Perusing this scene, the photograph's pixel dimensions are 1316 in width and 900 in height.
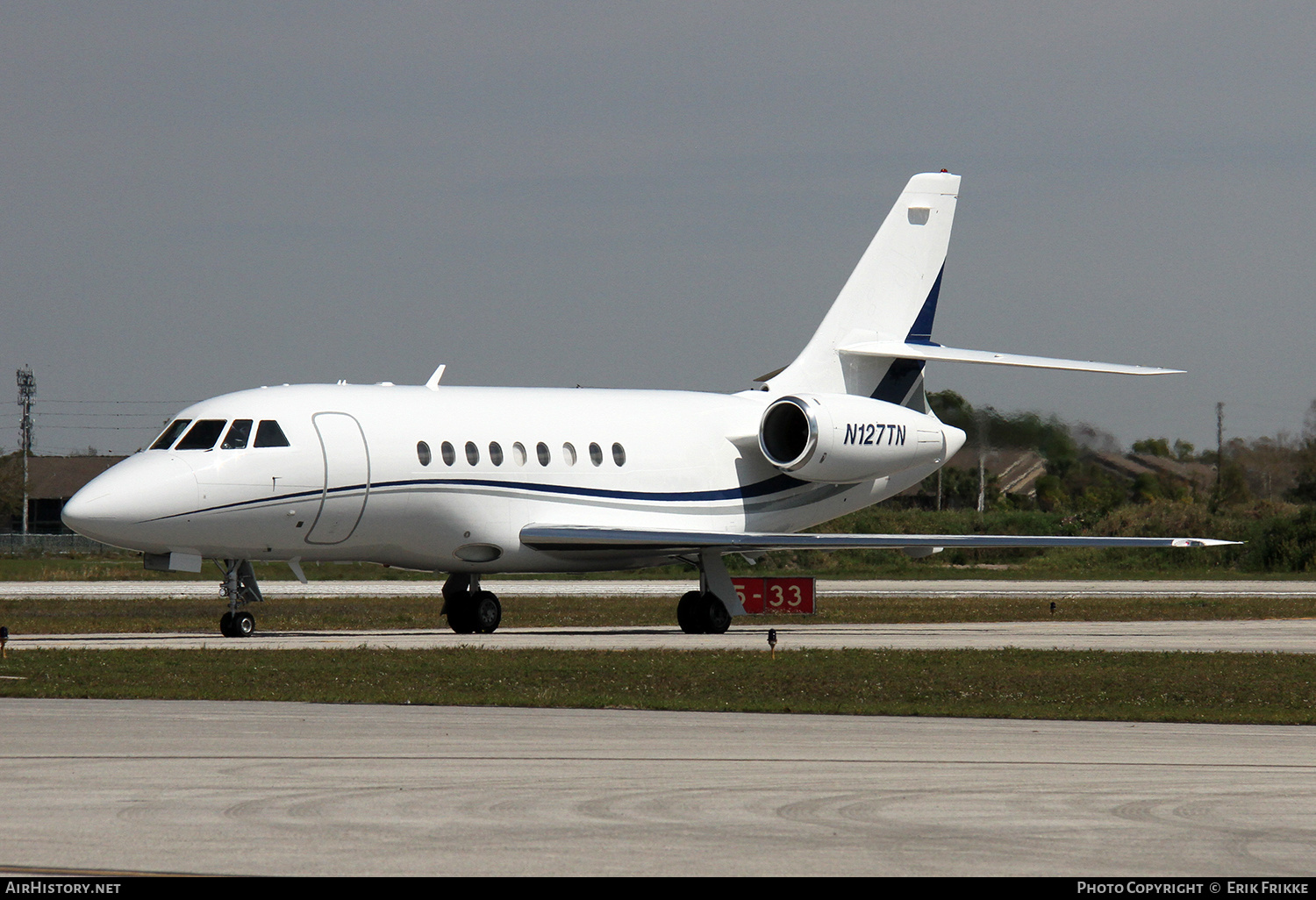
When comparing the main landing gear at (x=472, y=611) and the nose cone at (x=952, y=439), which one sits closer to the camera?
the main landing gear at (x=472, y=611)

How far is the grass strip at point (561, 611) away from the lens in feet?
103

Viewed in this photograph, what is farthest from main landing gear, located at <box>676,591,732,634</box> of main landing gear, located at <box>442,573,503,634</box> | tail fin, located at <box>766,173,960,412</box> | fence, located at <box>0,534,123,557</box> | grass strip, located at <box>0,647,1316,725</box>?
fence, located at <box>0,534,123,557</box>

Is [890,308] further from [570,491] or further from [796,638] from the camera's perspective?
[796,638]

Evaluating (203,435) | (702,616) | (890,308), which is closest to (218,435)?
(203,435)

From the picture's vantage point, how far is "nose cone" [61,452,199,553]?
23734 millimetres

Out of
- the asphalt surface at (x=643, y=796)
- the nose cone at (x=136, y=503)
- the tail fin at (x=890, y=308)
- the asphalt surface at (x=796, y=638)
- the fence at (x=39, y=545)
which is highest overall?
the tail fin at (x=890, y=308)

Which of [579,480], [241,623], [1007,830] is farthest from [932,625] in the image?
[1007,830]

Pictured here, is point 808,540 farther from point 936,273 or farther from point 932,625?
point 936,273

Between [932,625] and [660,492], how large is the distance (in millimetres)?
5685

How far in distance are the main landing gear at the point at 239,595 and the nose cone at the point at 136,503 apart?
1475 millimetres

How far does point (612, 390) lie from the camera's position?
3142 cm

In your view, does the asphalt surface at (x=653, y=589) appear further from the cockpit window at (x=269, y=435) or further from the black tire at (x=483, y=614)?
the cockpit window at (x=269, y=435)

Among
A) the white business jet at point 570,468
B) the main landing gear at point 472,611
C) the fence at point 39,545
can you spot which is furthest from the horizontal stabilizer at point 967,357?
the fence at point 39,545

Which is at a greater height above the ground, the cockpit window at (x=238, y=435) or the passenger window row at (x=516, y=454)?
the cockpit window at (x=238, y=435)
